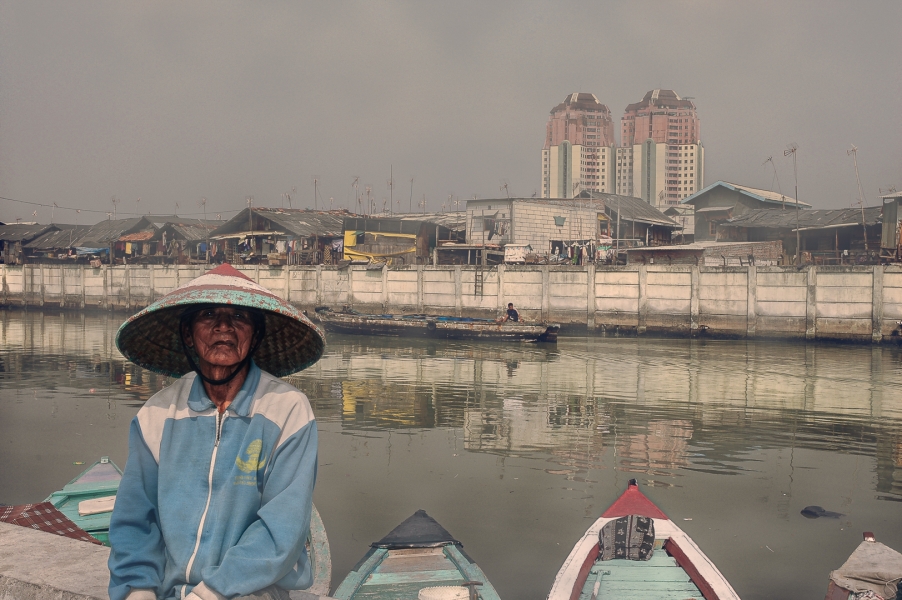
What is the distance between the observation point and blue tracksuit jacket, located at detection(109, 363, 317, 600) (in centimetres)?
298

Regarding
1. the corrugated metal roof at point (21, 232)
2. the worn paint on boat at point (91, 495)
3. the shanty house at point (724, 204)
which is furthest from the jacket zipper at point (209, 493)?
the corrugated metal roof at point (21, 232)

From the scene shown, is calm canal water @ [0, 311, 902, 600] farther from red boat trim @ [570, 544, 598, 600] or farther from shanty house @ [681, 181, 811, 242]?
shanty house @ [681, 181, 811, 242]

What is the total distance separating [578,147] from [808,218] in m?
87.6

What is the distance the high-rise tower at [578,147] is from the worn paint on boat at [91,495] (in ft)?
391

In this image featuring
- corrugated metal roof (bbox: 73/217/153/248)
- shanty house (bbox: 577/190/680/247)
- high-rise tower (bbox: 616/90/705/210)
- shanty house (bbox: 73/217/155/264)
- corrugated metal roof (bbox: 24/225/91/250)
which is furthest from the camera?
high-rise tower (bbox: 616/90/705/210)

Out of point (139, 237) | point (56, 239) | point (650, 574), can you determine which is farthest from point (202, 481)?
point (56, 239)

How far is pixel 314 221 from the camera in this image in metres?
51.8

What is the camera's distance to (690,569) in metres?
6.42

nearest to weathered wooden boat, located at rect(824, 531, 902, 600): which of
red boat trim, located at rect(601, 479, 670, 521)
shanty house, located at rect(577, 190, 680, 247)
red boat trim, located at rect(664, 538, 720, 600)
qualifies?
red boat trim, located at rect(664, 538, 720, 600)

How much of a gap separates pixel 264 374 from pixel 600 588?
4.17 m

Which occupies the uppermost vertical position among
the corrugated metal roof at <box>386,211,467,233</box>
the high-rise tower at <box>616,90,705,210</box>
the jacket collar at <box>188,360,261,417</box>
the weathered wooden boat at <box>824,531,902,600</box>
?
the high-rise tower at <box>616,90,705,210</box>

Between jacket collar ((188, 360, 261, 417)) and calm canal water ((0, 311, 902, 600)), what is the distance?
592cm

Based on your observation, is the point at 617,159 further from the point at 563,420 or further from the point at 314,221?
the point at 563,420

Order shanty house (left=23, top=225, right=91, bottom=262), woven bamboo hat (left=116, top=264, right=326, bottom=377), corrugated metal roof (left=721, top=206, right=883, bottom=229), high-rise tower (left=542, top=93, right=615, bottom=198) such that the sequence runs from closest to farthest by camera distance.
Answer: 1. woven bamboo hat (left=116, top=264, right=326, bottom=377)
2. corrugated metal roof (left=721, top=206, right=883, bottom=229)
3. shanty house (left=23, top=225, right=91, bottom=262)
4. high-rise tower (left=542, top=93, right=615, bottom=198)
